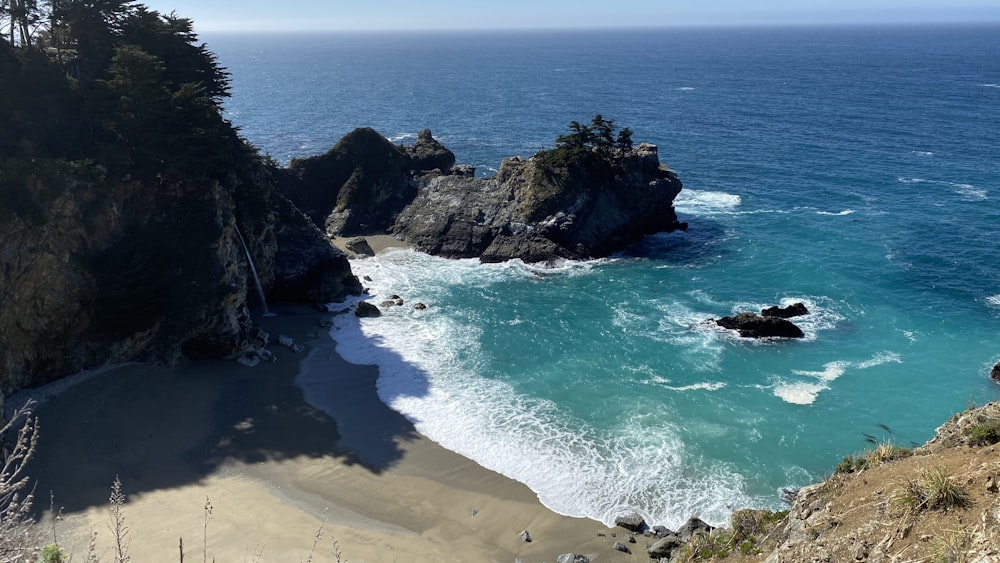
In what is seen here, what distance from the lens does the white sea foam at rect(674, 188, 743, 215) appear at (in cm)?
6769

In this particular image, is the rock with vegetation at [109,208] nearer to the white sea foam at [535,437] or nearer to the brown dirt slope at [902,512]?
the white sea foam at [535,437]

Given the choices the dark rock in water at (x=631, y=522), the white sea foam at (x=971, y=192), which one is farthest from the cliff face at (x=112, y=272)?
the white sea foam at (x=971, y=192)

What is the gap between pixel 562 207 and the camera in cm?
5731

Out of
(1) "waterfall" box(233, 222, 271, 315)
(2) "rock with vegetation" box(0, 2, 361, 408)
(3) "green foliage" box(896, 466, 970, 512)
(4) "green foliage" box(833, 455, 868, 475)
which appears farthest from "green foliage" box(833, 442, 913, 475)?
(1) "waterfall" box(233, 222, 271, 315)

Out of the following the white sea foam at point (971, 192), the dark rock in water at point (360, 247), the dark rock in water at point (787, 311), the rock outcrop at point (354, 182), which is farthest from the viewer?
the rock outcrop at point (354, 182)

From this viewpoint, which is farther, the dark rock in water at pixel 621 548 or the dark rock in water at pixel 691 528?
the dark rock in water at pixel 621 548

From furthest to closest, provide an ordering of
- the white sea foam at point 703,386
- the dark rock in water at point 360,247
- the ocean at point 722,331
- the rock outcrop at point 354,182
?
the rock outcrop at point 354,182 < the dark rock in water at point 360,247 < the white sea foam at point 703,386 < the ocean at point 722,331

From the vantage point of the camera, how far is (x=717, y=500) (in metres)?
27.6

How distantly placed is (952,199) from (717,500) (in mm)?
55763

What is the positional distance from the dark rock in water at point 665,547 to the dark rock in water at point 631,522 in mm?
1521

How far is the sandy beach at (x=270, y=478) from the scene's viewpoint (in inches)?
985

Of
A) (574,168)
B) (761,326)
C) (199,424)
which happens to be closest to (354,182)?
(574,168)

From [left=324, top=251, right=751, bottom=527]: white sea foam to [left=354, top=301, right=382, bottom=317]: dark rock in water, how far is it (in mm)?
1380

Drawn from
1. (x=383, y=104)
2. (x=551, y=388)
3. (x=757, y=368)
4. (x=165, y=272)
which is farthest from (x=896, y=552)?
(x=383, y=104)
